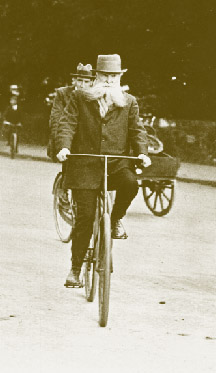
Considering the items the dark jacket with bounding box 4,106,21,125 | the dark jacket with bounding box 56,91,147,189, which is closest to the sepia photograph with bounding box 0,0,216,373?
the dark jacket with bounding box 56,91,147,189

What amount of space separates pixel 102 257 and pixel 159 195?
7936 millimetres

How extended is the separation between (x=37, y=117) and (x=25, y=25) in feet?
12.6

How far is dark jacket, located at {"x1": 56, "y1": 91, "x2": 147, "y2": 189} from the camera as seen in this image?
7992mm

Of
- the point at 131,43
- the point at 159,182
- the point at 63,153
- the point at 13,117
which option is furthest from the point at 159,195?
the point at 131,43

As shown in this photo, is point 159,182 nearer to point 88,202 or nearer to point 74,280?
point 74,280

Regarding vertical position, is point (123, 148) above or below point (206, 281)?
above

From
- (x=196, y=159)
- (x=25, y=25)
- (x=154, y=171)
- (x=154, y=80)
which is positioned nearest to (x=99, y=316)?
(x=154, y=171)

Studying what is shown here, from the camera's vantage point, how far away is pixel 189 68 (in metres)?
31.5

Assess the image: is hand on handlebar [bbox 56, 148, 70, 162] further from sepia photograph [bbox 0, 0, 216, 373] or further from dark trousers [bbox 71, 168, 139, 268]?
dark trousers [bbox 71, 168, 139, 268]

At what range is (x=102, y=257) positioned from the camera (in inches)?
297

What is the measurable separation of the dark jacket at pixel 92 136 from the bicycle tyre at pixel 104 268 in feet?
1.45

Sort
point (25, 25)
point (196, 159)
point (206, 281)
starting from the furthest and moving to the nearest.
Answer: point (25, 25) → point (196, 159) → point (206, 281)

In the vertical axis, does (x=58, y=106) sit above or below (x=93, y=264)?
above

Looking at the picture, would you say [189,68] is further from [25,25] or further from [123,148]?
[123,148]
